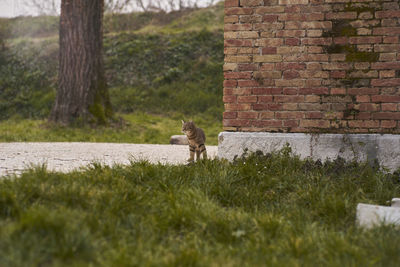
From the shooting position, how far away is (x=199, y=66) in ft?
50.3

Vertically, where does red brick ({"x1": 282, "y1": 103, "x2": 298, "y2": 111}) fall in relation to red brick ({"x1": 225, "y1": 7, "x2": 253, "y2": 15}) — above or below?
below

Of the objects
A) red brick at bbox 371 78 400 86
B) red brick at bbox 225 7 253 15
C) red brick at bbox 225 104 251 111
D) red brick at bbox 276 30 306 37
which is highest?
red brick at bbox 225 7 253 15

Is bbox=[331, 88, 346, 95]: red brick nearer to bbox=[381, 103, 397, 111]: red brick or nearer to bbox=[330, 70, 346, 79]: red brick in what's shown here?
bbox=[330, 70, 346, 79]: red brick

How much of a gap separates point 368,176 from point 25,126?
8643 mm

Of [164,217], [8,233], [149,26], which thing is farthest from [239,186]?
[149,26]

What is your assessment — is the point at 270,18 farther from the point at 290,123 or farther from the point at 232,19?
the point at 290,123

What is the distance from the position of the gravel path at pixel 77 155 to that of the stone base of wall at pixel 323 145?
858mm

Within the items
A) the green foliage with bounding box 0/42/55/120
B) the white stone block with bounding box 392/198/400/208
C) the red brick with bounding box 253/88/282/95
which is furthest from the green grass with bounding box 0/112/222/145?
the white stone block with bounding box 392/198/400/208

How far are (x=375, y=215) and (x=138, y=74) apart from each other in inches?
517

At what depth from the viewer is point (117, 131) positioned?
10016mm

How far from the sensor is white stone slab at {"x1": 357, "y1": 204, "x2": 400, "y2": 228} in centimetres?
327

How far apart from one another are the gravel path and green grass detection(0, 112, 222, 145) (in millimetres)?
1558

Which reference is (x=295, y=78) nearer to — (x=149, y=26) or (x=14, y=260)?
(x=14, y=260)

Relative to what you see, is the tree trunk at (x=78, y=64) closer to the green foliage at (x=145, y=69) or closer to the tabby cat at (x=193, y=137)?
the green foliage at (x=145, y=69)
